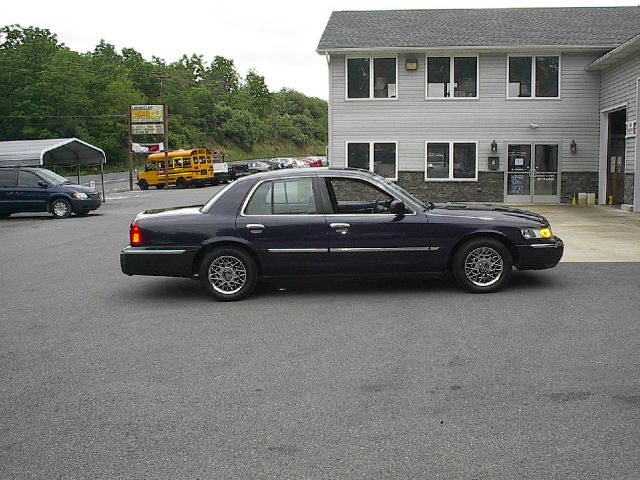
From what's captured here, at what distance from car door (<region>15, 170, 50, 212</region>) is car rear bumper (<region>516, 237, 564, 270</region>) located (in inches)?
696

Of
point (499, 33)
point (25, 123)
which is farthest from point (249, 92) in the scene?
point (499, 33)

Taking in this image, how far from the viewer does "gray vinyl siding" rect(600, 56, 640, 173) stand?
65.0ft

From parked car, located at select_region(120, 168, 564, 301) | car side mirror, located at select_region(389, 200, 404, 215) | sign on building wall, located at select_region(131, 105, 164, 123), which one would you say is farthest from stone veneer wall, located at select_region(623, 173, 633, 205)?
sign on building wall, located at select_region(131, 105, 164, 123)

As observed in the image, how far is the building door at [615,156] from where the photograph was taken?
76.3 ft

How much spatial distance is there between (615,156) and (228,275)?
18.5m

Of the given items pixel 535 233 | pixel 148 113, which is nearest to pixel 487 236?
pixel 535 233

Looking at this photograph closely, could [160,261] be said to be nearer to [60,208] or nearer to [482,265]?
[482,265]

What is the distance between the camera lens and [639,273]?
390 inches

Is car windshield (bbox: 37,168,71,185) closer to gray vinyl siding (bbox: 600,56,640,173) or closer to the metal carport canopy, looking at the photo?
the metal carport canopy

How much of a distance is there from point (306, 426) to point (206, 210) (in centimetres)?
471

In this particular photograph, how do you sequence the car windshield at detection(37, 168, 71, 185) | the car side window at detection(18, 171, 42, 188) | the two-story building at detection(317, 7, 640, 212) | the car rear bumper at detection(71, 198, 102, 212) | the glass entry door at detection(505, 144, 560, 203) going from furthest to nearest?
1. the glass entry door at detection(505, 144, 560, 203)
2. the two-story building at detection(317, 7, 640, 212)
3. the car windshield at detection(37, 168, 71, 185)
4. the car rear bumper at detection(71, 198, 102, 212)
5. the car side window at detection(18, 171, 42, 188)

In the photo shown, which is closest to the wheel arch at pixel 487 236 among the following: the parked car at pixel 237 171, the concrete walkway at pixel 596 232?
the concrete walkway at pixel 596 232

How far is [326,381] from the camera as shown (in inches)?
214

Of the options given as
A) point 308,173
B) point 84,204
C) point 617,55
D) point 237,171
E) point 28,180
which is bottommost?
point 84,204
